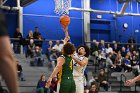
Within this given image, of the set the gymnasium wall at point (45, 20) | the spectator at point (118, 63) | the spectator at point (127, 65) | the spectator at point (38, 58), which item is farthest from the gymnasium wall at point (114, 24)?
the spectator at point (38, 58)

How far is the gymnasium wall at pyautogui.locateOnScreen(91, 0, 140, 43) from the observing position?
23453mm

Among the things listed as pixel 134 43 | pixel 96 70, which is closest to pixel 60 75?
pixel 96 70

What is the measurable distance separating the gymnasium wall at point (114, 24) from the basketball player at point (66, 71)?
16.1 meters

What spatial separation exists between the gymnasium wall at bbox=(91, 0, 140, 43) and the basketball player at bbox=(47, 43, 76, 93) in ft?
52.9

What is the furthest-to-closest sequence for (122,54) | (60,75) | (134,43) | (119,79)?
(134,43) → (122,54) → (119,79) → (60,75)

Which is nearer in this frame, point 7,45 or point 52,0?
point 7,45

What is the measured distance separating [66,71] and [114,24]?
17.1 m

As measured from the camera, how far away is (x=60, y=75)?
23.6ft

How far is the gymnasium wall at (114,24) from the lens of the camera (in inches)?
923

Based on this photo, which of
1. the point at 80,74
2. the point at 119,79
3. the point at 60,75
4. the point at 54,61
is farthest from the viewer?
the point at 119,79

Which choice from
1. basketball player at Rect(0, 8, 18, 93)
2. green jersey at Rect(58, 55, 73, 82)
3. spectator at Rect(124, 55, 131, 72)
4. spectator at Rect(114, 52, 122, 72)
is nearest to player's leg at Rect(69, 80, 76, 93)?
green jersey at Rect(58, 55, 73, 82)

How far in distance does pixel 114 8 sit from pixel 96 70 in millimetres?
6538

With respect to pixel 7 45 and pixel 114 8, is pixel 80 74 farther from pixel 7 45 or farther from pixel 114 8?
pixel 114 8

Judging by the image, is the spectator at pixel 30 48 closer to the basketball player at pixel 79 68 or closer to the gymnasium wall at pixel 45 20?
the gymnasium wall at pixel 45 20
